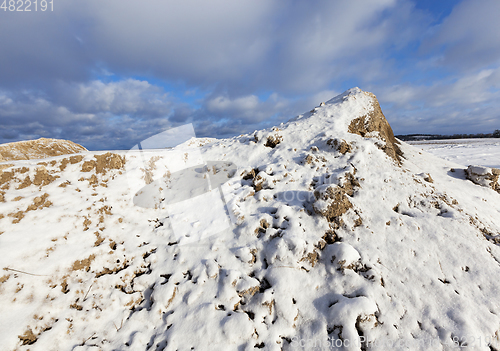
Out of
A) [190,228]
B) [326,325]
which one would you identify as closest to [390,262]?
[326,325]

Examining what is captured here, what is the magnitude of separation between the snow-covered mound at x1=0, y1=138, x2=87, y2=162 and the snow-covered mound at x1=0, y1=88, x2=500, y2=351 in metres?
5.01

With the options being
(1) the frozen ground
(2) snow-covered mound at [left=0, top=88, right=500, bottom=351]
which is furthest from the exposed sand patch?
(1) the frozen ground

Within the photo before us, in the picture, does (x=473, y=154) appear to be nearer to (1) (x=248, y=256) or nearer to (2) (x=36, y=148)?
(1) (x=248, y=256)

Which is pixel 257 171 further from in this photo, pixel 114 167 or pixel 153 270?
pixel 114 167

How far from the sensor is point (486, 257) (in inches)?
177

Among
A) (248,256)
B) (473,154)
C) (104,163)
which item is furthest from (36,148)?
(473,154)

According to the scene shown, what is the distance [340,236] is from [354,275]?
1000mm

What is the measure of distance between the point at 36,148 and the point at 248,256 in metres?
13.3

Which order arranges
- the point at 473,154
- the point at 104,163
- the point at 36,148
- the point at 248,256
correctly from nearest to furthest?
1. the point at 248,256
2. the point at 104,163
3. the point at 36,148
4. the point at 473,154

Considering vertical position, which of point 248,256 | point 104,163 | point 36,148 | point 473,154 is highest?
point 36,148

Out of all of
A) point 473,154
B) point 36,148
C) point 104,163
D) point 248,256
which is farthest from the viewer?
point 473,154

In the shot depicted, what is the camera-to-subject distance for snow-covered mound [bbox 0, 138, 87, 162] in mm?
8648

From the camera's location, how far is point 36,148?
10.4 m

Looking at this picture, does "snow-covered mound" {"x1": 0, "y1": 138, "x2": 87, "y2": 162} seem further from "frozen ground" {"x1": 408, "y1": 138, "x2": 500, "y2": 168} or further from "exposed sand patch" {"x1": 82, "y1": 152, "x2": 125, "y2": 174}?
"frozen ground" {"x1": 408, "y1": 138, "x2": 500, "y2": 168}
